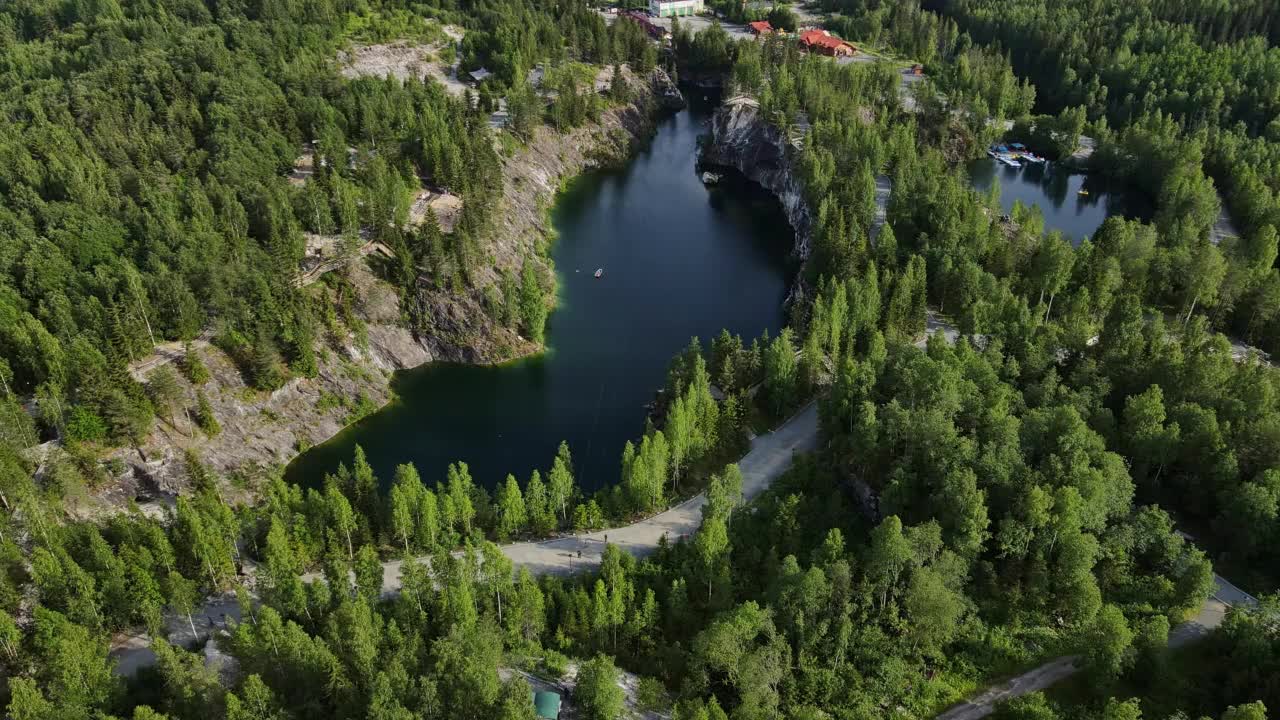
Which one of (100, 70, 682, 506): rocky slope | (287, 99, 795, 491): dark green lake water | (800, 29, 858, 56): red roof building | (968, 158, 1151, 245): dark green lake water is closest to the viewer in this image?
(100, 70, 682, 506): rocky slope

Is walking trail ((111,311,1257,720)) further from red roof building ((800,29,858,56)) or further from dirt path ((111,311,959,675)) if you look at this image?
red roof building ((800,29,858,56))

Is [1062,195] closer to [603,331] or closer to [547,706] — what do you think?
[603,331]

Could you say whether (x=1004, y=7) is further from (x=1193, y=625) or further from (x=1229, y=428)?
(x=1193, y=625)

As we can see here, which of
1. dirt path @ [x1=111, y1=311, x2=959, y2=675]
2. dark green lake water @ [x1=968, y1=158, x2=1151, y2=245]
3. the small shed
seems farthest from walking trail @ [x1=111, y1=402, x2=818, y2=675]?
dark green lake water @ [x1=968, y1=158, x2=1151, y2=245]

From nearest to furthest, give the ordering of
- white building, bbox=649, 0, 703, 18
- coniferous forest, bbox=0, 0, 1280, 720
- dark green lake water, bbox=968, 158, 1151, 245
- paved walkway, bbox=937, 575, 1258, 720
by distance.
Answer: coniferous forest, bbox=0, 0, 1280, 720, paved walkway, bbox=937, 575, 1258, 720, dark green lake water, bbox=968, 158, 1151, 245, white building, bbox=649, 0, 703, 18

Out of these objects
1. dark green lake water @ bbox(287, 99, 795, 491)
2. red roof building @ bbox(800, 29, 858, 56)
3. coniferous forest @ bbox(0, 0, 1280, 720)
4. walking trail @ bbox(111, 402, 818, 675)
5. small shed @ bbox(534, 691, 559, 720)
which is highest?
red roof building @ bbox(800, 29, 858, 56)

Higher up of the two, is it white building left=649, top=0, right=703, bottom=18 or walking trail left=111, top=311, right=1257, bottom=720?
white building left=649, top=0, right=703, bottom=18

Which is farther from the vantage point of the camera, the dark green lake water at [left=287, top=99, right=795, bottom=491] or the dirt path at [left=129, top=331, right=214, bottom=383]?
the dark green lake water at [left=287, top=99, right=795, bottom=491]
